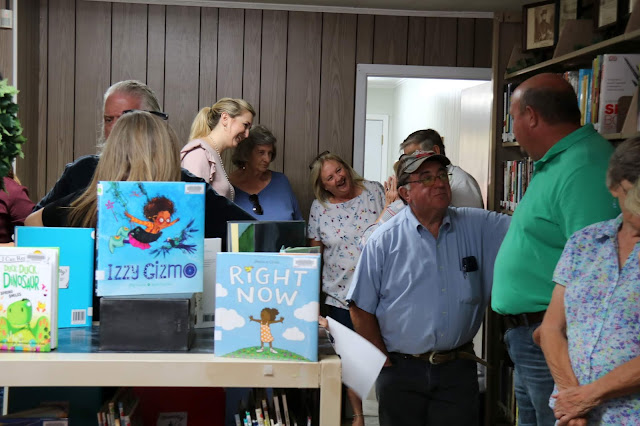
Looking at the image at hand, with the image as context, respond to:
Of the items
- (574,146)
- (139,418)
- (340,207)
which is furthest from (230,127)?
(139,418)

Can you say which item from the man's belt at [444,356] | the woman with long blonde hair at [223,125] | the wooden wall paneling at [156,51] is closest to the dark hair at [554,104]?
the man's belt at [444,356]

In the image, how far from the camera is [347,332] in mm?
1606

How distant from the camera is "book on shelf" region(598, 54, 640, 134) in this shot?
2791 millimetres

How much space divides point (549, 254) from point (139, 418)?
1.34 m

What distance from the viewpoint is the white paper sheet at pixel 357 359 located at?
5.20 feet

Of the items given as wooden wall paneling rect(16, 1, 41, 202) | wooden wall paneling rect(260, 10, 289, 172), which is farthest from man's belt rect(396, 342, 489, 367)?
wooden wall paneling rect(16, 1, 41, 202)

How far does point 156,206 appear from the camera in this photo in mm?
1573

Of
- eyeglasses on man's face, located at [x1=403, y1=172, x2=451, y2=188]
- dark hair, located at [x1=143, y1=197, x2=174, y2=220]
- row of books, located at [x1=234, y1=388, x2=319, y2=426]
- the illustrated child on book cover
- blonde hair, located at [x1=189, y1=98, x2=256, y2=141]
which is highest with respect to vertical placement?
blonde hair, located at [x1=189, y1=98, x2=256, y2=141]

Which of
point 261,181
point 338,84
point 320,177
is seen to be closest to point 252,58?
point 338,84

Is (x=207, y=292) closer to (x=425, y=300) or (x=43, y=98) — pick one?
(x=425, y=300)

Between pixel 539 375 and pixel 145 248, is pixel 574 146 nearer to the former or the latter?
pixel 539 375

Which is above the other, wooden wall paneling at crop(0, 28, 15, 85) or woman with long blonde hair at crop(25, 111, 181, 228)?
wooden wall paneling at crop(0, 28, 15, 85)

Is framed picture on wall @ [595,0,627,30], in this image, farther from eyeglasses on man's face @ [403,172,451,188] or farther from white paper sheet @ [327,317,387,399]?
white paper sheet @ [327,317,387,399]

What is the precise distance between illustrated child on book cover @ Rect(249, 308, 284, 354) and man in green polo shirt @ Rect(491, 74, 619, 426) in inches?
42.9
